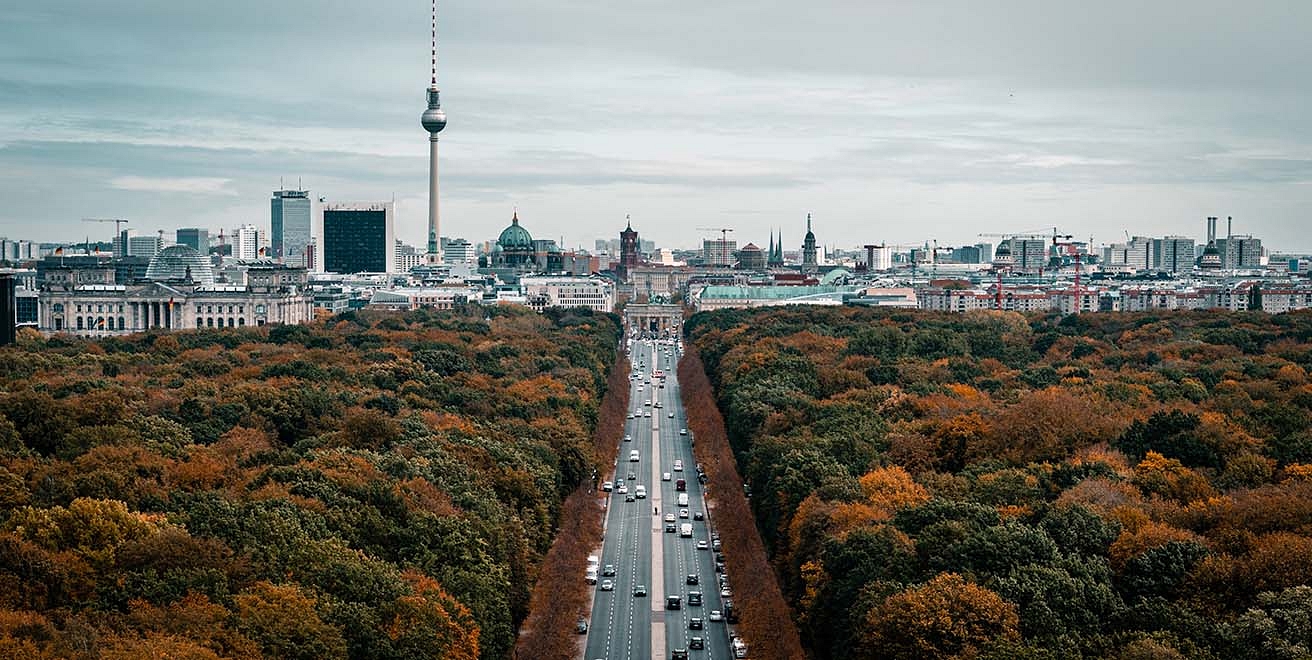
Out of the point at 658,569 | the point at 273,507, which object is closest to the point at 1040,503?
the point at 658,569

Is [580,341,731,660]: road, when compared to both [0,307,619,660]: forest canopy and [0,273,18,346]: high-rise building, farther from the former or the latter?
[0,273,18,346]: high-rise building

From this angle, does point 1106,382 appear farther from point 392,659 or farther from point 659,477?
point 392,659

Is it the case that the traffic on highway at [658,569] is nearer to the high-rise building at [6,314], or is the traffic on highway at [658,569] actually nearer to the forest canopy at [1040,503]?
the forest canopy at [1040,503]

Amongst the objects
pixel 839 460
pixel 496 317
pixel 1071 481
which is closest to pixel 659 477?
pixel 839 460

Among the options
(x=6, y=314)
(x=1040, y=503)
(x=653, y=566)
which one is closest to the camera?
(x=1040, y=503)

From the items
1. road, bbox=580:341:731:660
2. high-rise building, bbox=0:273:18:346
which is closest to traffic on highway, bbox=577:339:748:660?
road, bbox=580:341:731:660

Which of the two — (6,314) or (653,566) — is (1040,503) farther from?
(6,314)
